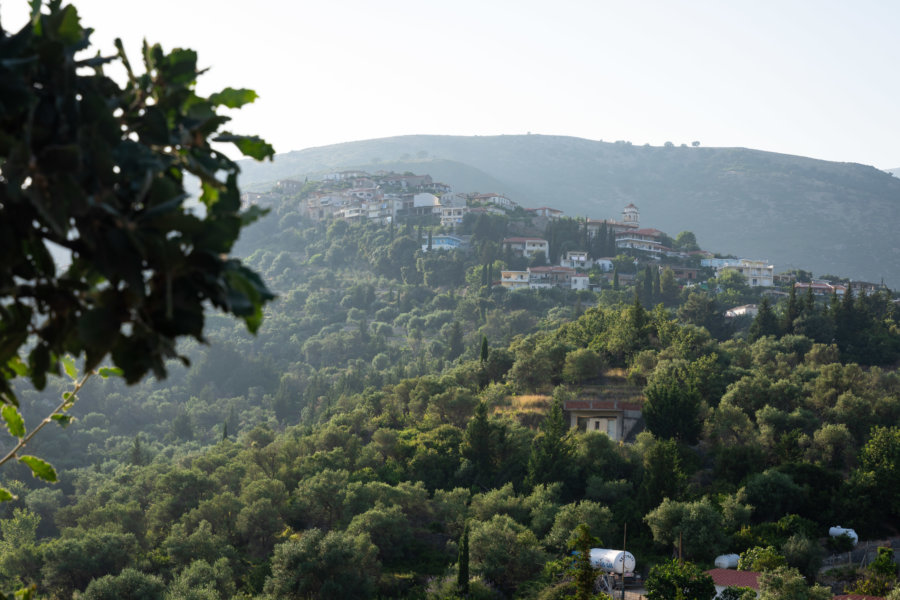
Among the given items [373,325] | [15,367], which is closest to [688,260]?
[373,325]

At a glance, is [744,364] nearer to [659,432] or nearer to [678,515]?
[659,432]

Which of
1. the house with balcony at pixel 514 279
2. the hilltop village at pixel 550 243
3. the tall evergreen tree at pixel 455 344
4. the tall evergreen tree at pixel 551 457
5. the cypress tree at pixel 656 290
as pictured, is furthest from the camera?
the house with balcony at pixel 514 279

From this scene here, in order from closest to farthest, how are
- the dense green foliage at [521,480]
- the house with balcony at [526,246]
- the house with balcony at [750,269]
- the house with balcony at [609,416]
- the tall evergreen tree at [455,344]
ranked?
the dense green foliage at [521,480] < the house with balcony at [609,416] < the tall evergreen tree at [455,344] < the house with balcony at [750,269] < the house with balcony at [526,246]

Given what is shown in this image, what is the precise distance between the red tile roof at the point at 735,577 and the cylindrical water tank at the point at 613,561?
228 cm

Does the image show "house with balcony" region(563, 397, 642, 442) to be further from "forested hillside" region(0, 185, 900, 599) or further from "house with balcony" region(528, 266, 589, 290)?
"house with balcony" region(528, 266, 589, 290)

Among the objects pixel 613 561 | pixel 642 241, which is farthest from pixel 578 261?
pixel 613 561

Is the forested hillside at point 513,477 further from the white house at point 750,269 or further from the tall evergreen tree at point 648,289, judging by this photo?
the white house at point 750,269

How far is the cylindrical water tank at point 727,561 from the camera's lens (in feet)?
79.2

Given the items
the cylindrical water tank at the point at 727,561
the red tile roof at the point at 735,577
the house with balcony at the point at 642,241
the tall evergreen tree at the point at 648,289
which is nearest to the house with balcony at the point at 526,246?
the house with balcony at the point at 642,241

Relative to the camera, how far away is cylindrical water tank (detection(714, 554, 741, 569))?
79.2 feet

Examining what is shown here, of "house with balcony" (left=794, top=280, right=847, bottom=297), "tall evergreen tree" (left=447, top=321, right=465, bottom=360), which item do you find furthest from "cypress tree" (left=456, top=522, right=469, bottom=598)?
"house with balcony" (left=794, top=280, right=847, bottom=297)

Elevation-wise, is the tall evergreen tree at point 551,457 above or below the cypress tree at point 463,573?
above

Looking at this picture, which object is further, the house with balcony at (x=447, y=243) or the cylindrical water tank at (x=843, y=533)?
the house with balcony at (x=447, y=243)

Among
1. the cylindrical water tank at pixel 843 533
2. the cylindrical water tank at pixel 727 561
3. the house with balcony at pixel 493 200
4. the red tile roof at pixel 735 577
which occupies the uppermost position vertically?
the house with balcony at pixel 493 200
